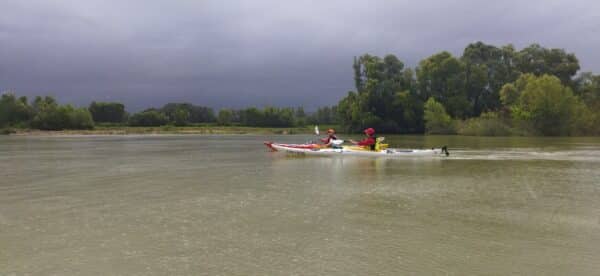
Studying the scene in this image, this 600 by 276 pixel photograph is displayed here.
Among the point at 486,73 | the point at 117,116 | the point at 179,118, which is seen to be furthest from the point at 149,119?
the point at 486,73

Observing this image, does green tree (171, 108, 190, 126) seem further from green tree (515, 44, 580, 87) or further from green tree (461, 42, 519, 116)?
green tree (515, 44, 580, 87)

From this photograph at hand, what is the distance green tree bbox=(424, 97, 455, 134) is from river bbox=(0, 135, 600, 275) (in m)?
52.5

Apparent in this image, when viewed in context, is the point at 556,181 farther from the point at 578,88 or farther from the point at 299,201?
the point at 578,88

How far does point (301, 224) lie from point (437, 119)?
63.5 metres

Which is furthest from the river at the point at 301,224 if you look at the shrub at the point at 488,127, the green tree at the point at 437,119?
the green tree at the point at 437,119

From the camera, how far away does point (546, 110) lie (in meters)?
60.7

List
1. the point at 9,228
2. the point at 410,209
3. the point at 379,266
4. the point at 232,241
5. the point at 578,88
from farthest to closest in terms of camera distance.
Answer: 1. the point at 578,88
2. the point at 410,209
3. the point at 9,228
4. the point at 232,241
5. the point at 379,266

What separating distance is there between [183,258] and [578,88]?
274ft

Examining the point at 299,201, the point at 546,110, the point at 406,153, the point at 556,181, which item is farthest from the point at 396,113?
the point at 299,201

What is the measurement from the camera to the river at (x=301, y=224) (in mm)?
7281

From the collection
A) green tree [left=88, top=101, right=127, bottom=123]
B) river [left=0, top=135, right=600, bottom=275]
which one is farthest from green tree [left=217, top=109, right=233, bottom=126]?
river [left=0, top=135, right=600, bottom=275]

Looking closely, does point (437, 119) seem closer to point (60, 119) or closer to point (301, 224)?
point (301, 224)

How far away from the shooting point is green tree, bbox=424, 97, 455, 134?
69.9m

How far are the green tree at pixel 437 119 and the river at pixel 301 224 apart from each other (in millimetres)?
52512
